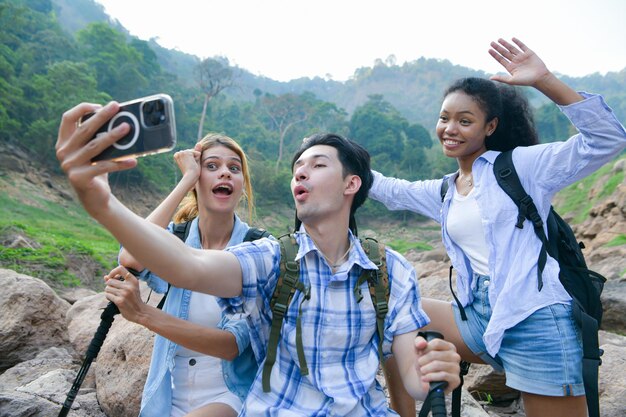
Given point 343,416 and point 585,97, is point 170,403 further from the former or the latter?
point 585,97

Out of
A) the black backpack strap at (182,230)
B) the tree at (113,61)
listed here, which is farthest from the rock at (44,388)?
the tree at (113,61)

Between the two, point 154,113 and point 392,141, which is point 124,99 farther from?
point 154,113

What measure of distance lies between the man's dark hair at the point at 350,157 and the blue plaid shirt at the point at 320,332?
0.40m

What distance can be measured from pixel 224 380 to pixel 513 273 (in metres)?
1.40

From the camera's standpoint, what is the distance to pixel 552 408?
210 centimetres

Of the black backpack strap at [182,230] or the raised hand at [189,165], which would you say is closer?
the raised hand at [189,165]

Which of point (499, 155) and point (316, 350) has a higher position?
point (499, 155)

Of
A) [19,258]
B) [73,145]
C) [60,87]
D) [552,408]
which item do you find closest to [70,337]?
[73,145]

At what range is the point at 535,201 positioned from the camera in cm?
227

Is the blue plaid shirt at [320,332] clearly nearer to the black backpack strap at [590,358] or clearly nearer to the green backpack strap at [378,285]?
the green backpack strap at [378,285]

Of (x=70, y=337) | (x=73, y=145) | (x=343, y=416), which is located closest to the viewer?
(x=73, y=145)

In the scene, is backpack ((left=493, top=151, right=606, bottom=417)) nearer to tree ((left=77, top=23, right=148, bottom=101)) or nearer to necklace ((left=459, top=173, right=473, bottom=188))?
necklace ((left=459, top=173, right=473, bottom=188))

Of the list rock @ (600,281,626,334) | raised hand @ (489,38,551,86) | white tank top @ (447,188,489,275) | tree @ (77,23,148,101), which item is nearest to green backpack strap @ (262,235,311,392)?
white tank top @ (447,188,489,275)

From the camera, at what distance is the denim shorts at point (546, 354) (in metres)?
2.08
